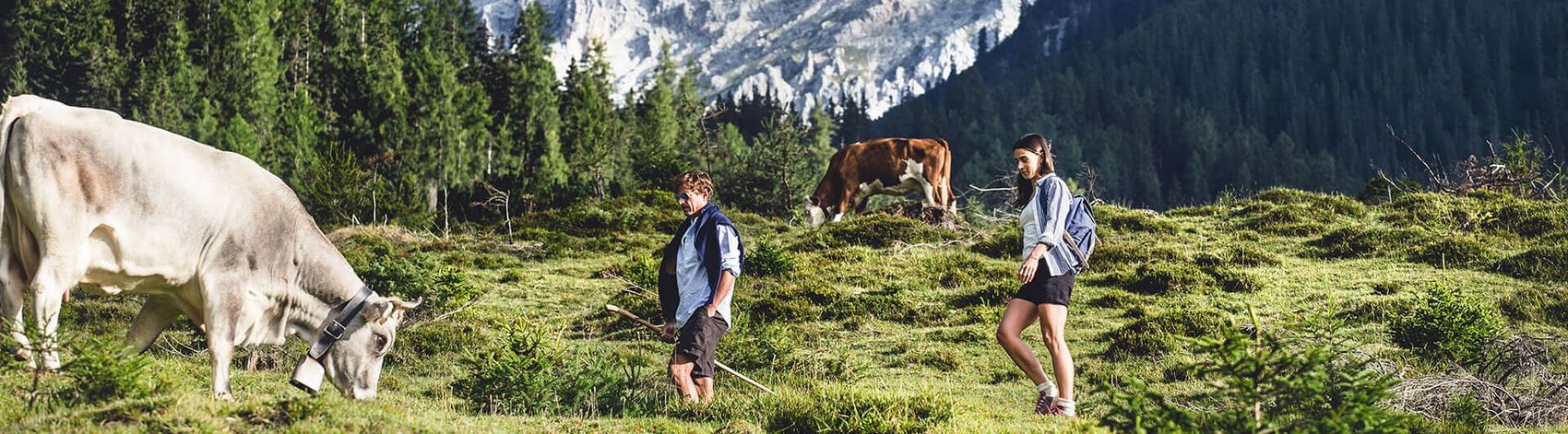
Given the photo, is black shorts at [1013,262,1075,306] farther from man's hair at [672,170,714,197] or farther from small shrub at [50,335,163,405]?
small shrub at [50,335,163,405]

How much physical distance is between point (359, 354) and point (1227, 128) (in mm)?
124164

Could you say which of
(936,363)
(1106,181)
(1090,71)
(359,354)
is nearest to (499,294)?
(936,363)

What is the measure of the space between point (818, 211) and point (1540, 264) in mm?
11269

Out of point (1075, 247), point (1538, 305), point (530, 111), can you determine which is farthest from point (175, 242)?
point (530, 111)

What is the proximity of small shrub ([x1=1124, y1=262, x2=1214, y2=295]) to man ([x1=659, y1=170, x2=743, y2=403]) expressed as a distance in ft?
25.3

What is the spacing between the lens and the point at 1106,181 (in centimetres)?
10781

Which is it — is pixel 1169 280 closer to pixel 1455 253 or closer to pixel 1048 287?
pixel 1455 253

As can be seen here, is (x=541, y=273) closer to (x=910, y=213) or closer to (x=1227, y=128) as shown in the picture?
(x=910, y=213)

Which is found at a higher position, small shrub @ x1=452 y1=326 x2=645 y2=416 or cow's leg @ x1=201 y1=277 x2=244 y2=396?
cow's leg @ x1=201 y1=277 x2=244 y2=396

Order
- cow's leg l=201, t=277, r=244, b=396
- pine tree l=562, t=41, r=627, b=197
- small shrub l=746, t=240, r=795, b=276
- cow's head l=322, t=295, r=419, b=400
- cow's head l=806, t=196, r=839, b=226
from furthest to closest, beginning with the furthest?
pine tree l=562, t=41, r=627, b=197 → cow's head l=806, t=196, r=839, b=226 → small shrub l=746, t=240, r=795, b=276 → cow's head l=322, t=295, r=419, b=400 → cow's leg l=201, t=277, r=244, b=396

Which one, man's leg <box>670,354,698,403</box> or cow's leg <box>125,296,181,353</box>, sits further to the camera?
cow's leg <box>125,296,181,353</box>

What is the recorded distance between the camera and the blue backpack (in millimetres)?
7715

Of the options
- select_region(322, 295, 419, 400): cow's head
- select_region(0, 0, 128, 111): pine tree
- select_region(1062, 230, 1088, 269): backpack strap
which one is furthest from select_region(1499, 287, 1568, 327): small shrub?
select_region(0, 0, 128, 111): pine tree

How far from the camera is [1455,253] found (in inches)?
583
